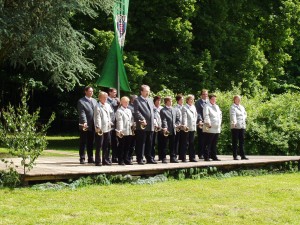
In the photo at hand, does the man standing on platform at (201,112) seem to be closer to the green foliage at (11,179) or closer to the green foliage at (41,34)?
the green foliage at (41,34)

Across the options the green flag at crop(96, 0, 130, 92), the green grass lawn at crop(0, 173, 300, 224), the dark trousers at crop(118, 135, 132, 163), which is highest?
the green flag at crop(96, 0, 130, 92)

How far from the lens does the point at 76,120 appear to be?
122ft

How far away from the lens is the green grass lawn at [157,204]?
30.9ft

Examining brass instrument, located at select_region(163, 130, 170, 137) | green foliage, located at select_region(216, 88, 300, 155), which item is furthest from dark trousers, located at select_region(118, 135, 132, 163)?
green foliage, located at select_region(216, 88, 300, 155)

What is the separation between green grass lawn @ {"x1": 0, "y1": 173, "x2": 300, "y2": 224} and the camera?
9.41m

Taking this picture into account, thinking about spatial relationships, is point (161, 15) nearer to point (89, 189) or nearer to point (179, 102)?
point (179, 102)

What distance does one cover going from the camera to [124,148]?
49.2 ft

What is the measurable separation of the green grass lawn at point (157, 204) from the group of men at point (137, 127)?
194cm

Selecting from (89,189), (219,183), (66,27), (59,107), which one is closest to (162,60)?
(66,27)

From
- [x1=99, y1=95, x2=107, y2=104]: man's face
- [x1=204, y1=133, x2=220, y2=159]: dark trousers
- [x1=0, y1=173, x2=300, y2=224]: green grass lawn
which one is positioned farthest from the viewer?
[x1=204, y1=133, x2=220, y2=159]: dark trousers

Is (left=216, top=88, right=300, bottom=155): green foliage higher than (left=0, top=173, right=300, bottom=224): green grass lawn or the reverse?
higher

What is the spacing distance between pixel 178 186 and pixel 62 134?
77.0 ft

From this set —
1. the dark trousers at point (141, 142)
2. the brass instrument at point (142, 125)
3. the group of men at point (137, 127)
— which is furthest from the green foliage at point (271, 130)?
the brass instrument at point (142, 125)

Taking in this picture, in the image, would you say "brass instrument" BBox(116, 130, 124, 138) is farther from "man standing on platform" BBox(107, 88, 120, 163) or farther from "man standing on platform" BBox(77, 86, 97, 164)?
"man standing on platform" BBox(77, 86, 97, 164)
